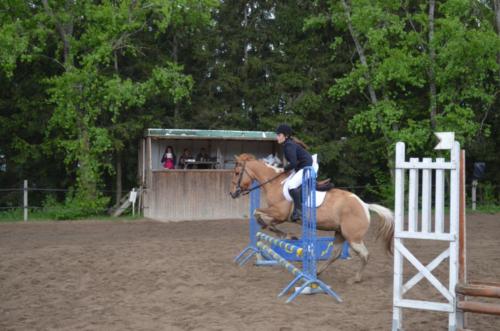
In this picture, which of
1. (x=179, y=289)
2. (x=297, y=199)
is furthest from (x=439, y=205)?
(x=179, y=289)

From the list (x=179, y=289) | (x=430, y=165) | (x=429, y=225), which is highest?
(x=430, y=165)

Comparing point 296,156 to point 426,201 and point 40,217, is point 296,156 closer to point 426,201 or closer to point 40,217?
point 426,201

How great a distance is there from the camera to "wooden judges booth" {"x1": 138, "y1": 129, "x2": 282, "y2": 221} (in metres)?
19.3

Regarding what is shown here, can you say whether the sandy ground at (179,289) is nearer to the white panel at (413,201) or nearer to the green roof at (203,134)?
the white panel at (413,201)

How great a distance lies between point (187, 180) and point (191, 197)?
58 cm

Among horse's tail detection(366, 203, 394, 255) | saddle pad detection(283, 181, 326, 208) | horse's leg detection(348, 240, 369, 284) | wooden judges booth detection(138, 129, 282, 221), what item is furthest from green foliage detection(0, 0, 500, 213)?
horse's tail detection(366, 203, 394, 255)

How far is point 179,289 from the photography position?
26.9ft

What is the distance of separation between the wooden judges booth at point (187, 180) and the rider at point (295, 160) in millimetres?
10376

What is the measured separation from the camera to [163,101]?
23625mm

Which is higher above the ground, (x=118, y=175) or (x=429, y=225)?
(x=118, y=175)

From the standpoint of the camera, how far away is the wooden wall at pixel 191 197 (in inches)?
760

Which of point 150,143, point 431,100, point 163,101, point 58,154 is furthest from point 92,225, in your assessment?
point 431,100

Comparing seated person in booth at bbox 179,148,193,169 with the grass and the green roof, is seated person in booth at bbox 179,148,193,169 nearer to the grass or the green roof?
the green roof

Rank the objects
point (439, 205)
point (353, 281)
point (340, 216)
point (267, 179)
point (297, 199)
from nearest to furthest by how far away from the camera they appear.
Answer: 1. point (439, 205)
2. point (353, 281)
3. point (340, 216)
4. point (297, 199)
5. point (267, 179)
